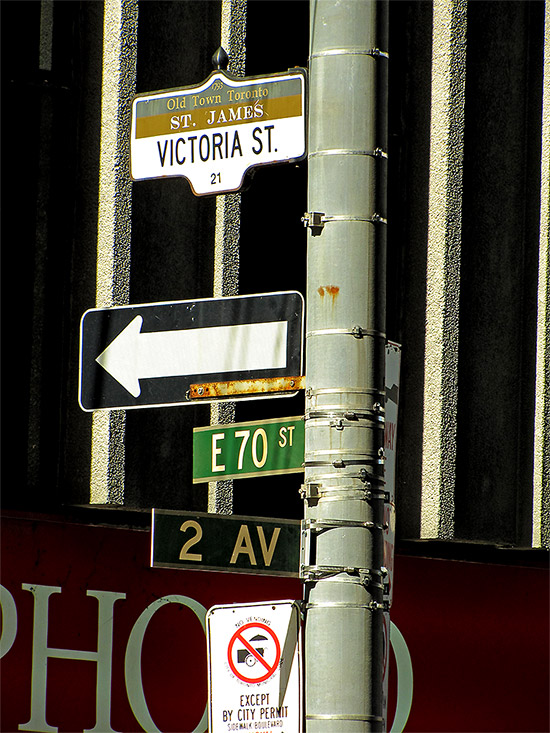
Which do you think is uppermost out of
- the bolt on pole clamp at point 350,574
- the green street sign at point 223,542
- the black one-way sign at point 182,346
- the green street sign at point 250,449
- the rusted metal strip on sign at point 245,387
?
the black one-way sign at point 182,346

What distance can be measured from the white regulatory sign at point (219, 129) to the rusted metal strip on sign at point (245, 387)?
847 millimetres

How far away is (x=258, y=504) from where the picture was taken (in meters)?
9.09

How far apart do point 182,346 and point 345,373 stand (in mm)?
1053

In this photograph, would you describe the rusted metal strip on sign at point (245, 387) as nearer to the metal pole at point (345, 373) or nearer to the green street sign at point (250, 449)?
the green street sign at point (250, 449)

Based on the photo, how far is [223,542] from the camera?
15.1ft

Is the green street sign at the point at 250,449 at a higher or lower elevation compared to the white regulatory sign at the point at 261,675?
higher

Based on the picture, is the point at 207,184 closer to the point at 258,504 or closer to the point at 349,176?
the point at 349,176

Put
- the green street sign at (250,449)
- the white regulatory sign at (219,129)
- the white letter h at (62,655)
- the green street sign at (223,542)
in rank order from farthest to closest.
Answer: the white letter h at (62,655) → the white regulatory sign at (219,129) → the green street sign at (250,449) → the green street sign at (223,542)

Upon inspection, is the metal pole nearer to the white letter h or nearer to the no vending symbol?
the no vending symbol

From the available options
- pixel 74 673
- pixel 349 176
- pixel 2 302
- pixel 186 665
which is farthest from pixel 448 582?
pixel 349 176

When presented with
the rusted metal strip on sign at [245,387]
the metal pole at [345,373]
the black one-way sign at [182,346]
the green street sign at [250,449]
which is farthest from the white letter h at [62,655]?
the metal pole at [345,373]

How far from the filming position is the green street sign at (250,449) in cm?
462

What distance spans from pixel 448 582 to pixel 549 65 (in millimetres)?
4076

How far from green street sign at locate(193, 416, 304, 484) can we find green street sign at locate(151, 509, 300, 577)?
0.71 feet
